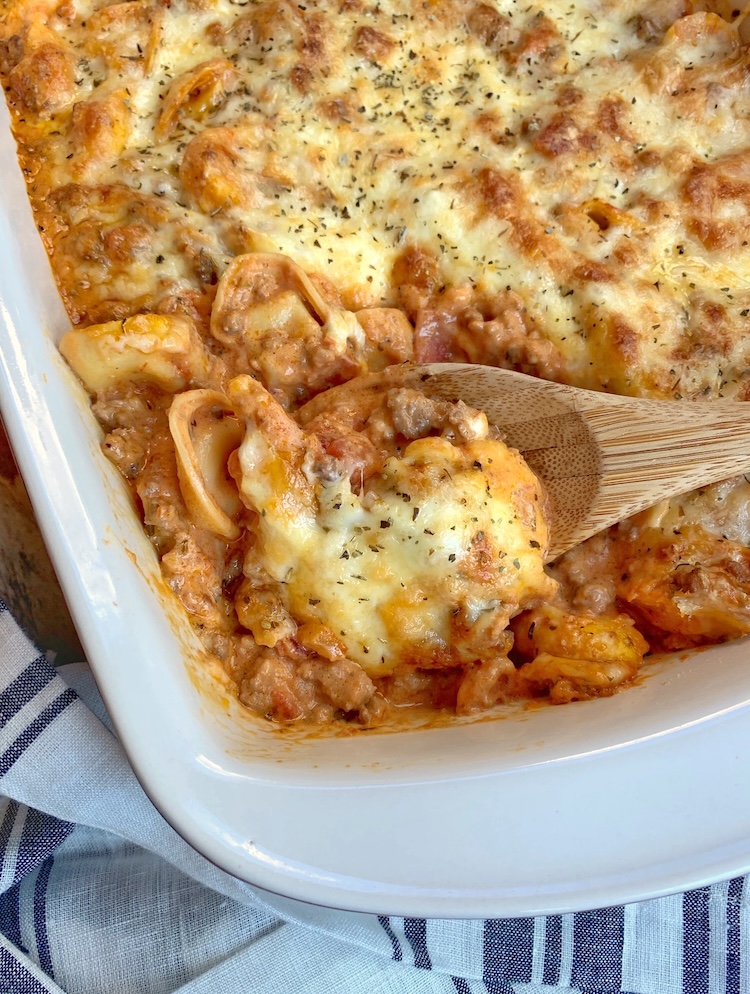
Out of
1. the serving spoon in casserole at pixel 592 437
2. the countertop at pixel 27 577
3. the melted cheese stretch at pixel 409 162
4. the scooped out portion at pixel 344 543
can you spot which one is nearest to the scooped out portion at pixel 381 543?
the scooped out portion at pixel 344 543

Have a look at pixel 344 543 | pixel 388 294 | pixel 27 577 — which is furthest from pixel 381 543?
pixel 27 577

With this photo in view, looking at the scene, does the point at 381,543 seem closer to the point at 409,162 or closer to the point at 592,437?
the point at 592,437

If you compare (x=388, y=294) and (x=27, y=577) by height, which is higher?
(x=388, y=294)

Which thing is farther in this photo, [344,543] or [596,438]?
[596,438]

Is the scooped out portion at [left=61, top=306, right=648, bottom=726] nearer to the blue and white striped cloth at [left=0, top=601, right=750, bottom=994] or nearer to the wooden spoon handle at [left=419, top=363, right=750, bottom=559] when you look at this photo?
the wooden spoon handle at [left=419, top=363, right=750, bottom=559]

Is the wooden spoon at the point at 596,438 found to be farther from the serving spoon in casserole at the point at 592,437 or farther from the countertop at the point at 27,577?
the countertop at the point at 27,577

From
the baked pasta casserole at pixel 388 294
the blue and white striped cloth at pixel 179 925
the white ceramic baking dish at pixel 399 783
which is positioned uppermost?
the baked pasta casserole at pixel 388 294

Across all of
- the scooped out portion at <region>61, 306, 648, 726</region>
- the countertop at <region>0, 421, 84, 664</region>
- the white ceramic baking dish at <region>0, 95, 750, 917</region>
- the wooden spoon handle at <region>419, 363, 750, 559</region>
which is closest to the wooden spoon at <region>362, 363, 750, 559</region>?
the wooden spoon handle at <region>419, 363, 750, 559</region>
